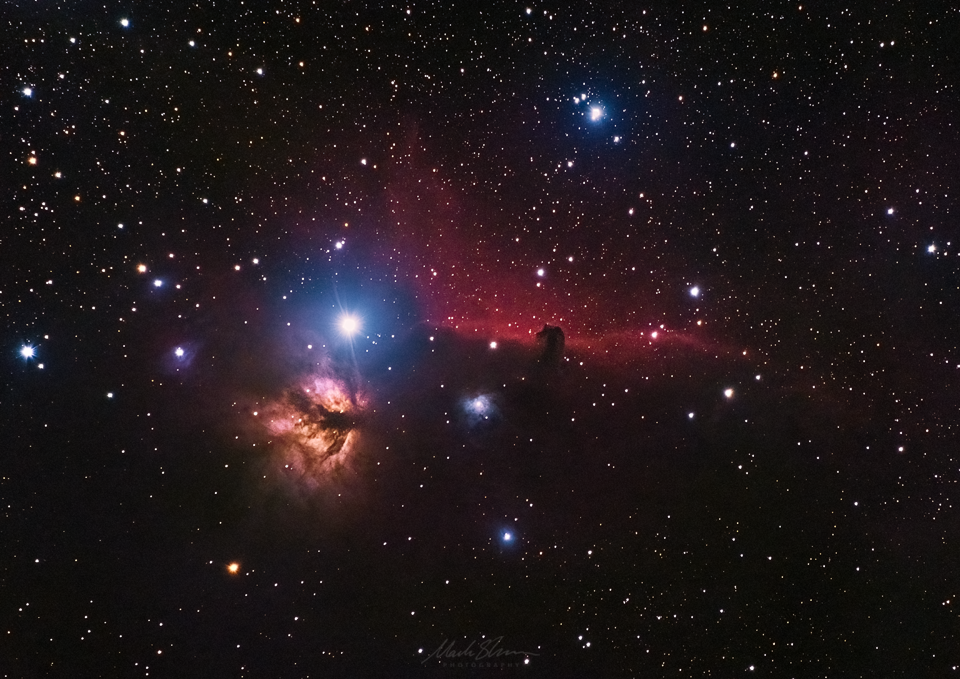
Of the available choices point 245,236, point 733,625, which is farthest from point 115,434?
point 733,625

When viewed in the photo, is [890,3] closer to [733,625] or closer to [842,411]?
[842,411]

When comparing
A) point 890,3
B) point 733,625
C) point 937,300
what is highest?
A: point 890,3

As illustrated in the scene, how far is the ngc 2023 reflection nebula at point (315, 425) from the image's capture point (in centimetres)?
71

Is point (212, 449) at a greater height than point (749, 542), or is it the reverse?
point (212, 449)

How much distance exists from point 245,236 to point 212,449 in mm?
324

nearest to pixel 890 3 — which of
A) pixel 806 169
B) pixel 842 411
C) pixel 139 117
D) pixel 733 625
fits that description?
pixel 806 169

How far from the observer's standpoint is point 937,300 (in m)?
0.76

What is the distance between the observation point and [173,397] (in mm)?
694

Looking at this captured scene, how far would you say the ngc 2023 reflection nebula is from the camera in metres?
0.71

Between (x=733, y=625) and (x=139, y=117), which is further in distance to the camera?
(x=733, y=625)

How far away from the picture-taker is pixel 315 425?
0.72 metres

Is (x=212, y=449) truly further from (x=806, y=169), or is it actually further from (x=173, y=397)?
(x=806, y=169)

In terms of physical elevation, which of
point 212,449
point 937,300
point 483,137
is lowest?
point 212,449

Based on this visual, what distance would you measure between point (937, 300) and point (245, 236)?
3.60 ft
